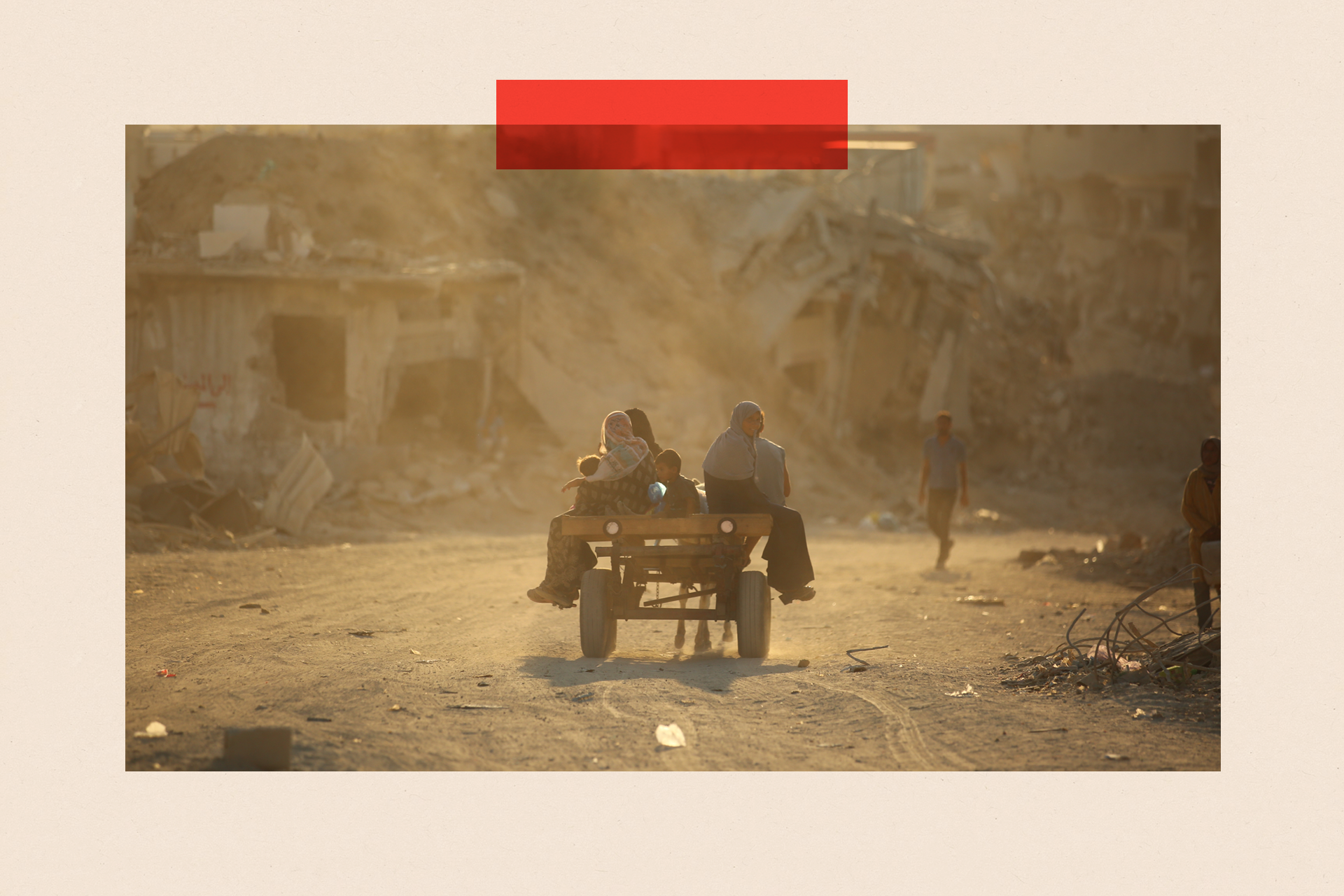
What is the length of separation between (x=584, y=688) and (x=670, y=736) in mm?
1269

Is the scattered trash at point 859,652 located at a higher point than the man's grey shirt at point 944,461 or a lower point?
lower

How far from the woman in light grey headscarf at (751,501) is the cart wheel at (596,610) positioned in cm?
101

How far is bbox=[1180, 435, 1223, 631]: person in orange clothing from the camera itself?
8797 millimetres

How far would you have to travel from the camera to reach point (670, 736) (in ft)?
19.2

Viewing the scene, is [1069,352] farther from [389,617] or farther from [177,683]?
[177,683]

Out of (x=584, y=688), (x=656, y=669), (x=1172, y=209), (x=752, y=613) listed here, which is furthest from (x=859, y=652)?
(x=1172, y=209)

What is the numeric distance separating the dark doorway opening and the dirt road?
8.61 metres

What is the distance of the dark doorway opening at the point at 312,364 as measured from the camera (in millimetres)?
20609

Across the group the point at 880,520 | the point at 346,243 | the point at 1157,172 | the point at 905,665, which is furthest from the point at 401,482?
the point at 1157,172

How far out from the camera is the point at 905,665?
316 inches

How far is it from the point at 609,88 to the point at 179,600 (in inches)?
247

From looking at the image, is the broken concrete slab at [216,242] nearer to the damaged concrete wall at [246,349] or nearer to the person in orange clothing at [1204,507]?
the damaged concrete wall at [246,349]

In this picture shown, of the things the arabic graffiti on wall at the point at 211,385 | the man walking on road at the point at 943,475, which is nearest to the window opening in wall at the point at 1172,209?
the man walking on road at the point at 943,475

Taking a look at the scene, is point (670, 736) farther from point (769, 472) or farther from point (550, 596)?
point (769, 472)
